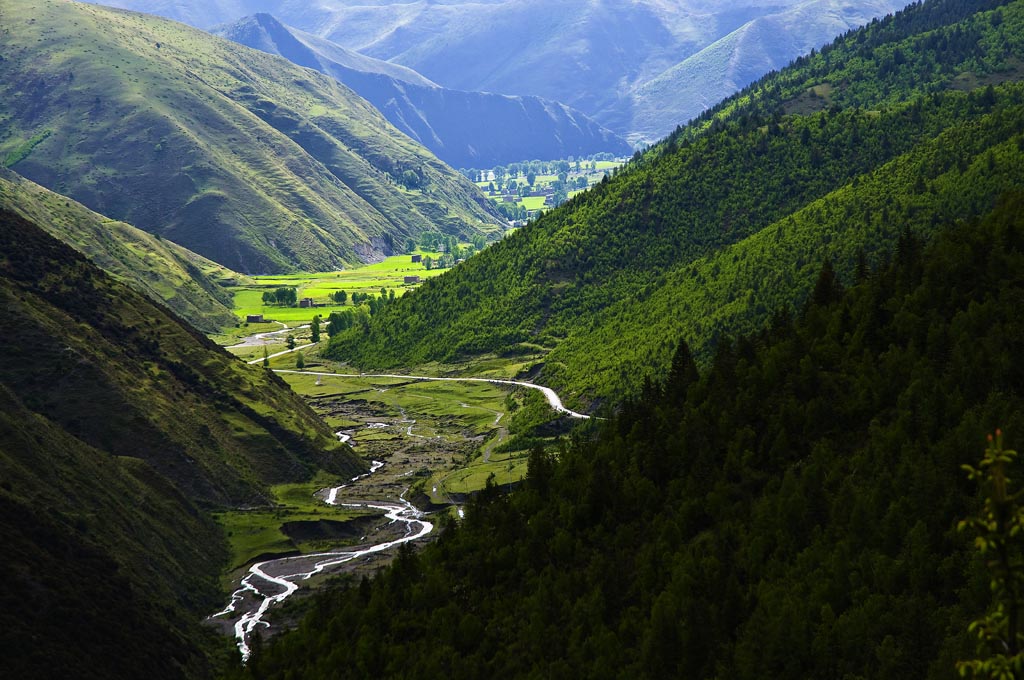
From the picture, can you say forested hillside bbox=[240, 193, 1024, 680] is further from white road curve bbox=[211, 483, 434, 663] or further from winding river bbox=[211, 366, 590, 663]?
winding river bbox=[211, 366, 590, 663]

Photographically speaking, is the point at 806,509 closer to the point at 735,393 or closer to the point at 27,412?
the point at 735,393

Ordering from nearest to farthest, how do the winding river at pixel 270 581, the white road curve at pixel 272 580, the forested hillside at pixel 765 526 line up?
the forested hillside at pixel 765 526 → the white road curve at pixel 272 580 → the winding river at pixel 270 581

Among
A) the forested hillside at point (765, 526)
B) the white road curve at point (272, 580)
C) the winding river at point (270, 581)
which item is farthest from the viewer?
the winding river at point (270, 581)

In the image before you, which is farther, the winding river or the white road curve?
the winding river

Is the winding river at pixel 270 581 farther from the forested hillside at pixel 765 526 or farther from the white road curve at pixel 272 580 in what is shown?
the forested hillside at pixel 765 526

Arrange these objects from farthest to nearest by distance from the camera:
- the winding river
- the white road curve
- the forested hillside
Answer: the winding river
the white road curve
the forested hillside

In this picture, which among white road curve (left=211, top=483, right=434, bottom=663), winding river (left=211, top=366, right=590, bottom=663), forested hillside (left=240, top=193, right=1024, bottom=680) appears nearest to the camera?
forested hillside (left=240, top=193, right=1024, bottom=680)

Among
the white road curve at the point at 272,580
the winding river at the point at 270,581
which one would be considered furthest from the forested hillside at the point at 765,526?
the winding river at the point at 270,581

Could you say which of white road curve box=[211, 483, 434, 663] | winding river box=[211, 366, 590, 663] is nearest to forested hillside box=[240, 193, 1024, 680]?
white road curve box=[211, 483, 434, 663]
